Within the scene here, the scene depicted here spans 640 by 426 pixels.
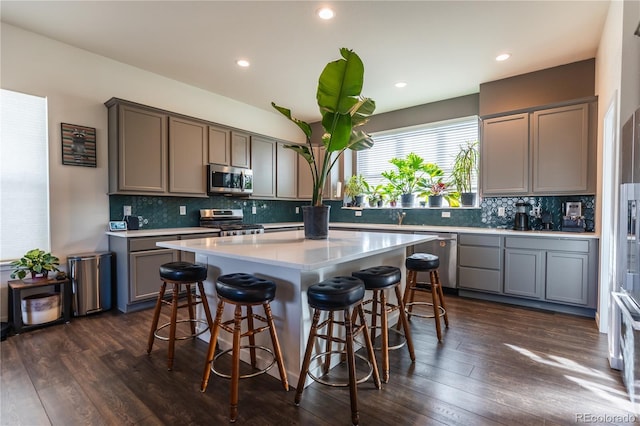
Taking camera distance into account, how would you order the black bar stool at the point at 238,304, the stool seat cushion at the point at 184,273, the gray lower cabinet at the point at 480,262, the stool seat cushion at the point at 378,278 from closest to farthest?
the black bar stool at the point at 238,304 < the stool seat cushion at the point at 378,278 < the stool seat cushion at the point at 184,273 < the gray lower cabinet at the point at 480,262

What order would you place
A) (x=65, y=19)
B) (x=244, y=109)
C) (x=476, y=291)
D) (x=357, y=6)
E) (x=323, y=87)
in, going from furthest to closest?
1. (x=244, y=109)
2. (x=476, y=291)
3. (x=65, y=19)
4. (x=357, y=6)
5. (x=323, y=87)

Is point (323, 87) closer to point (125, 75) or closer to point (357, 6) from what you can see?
point (357, 6)

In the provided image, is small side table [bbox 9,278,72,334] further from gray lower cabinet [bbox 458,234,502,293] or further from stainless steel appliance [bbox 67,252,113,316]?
gray lower cabinet [bbox 458,234,502,293]

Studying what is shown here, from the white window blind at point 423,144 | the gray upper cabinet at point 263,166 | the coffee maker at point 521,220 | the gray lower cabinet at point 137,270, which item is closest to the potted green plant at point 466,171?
the white window blind at point 423,144

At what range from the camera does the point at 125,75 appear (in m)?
3.80

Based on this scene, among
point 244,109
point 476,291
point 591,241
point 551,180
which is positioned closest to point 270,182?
point 244,109

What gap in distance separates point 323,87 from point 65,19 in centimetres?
270

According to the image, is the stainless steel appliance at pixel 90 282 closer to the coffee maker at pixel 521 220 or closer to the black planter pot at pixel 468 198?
the black planter pot at pixel 468 198

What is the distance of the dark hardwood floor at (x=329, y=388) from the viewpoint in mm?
1676

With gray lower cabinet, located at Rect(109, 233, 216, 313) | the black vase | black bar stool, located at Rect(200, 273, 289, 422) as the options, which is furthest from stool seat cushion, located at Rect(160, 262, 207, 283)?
gray lower cabinet, located at Rect(109, 233, 216, 313)

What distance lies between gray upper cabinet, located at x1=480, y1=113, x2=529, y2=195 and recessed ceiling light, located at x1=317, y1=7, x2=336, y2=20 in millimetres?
2558

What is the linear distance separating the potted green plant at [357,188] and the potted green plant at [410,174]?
22.1 inches

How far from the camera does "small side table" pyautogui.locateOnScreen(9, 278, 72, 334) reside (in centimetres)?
279

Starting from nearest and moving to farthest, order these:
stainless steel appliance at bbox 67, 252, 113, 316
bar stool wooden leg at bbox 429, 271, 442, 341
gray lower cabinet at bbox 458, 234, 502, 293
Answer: bar stool wooden leg at bbox 429, 271, 442, 341
stainless steel appliance at bbox 67, 252, 113, 316
gray lower cabinet at bbox 458, 234, 502, 293
